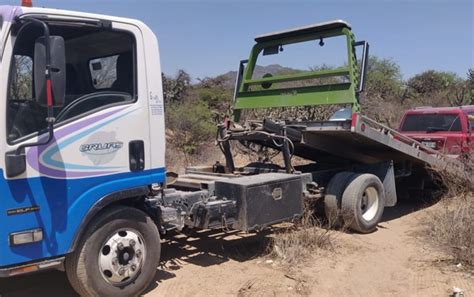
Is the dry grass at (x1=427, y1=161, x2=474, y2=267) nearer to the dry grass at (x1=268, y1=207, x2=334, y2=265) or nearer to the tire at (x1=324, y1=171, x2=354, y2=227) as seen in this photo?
the tire at (x1=324, y1=171, x2=354, y2=227)

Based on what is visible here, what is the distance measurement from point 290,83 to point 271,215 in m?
2.79

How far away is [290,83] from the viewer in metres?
8.39

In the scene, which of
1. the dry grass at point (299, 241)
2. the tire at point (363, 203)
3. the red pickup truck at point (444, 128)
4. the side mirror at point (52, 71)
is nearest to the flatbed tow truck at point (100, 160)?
the side mirror at point (52, 71)

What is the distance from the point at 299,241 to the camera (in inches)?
267

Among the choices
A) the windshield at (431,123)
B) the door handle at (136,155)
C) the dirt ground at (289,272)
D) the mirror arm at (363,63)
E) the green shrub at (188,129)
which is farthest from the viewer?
the green shrub at (188,129)

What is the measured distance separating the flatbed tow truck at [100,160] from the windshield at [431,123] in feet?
12.3

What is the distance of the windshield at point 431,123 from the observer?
1039 cm

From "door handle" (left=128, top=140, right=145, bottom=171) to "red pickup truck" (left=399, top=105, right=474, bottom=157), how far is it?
6.04 metres

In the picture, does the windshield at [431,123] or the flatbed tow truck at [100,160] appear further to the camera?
the windshield at [431,123]

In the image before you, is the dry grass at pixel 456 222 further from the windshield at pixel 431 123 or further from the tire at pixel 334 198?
the windshield at pixel 431 123

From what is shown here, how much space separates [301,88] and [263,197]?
95.5 inches

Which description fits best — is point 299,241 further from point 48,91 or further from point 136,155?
point 48,91

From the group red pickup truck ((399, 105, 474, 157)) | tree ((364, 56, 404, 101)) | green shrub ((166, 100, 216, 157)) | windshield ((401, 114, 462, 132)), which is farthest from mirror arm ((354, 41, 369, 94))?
tree ((364, 56, 404, 101))

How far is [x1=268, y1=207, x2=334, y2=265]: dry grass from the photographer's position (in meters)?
6.44
